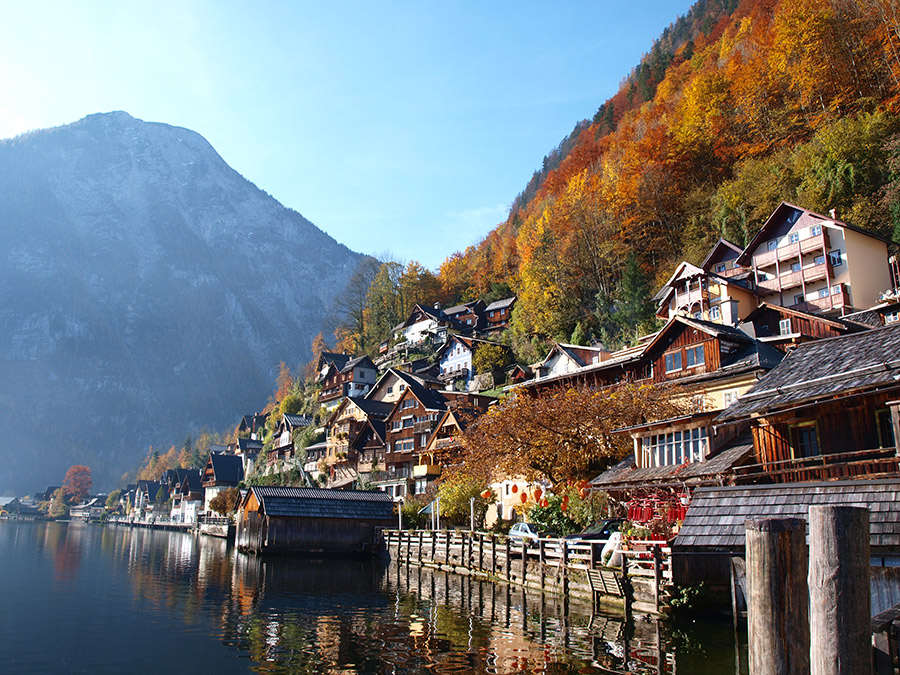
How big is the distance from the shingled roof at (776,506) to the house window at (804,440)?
5.02 metres

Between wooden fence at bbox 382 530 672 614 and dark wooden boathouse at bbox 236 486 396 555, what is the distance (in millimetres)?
10550

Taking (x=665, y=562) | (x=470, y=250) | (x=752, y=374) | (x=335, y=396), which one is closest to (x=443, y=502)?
(x=752, y=374)

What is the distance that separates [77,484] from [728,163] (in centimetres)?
17293

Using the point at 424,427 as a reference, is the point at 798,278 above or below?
above

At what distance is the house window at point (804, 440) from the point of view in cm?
2306

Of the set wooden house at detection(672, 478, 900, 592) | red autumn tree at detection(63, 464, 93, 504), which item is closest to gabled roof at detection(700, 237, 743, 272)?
wooden house at detection(672, 478, 900, 592)

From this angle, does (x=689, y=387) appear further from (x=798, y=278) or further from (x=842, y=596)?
(x=842, y=596)

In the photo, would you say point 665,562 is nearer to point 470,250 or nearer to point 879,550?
point 879,550

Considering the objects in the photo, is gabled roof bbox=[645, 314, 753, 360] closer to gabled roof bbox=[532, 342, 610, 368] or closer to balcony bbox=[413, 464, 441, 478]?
gabled roof bbox=[532, 342, 610, 368]

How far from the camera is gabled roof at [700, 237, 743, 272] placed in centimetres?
6147

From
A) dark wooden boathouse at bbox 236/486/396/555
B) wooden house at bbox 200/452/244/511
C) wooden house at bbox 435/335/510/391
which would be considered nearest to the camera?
dark wooden boathouse at bbox 236/486/396/555

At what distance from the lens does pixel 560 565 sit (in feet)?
92.5

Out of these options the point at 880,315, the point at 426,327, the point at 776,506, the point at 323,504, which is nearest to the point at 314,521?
the point at 323,504

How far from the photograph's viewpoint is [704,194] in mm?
74375
